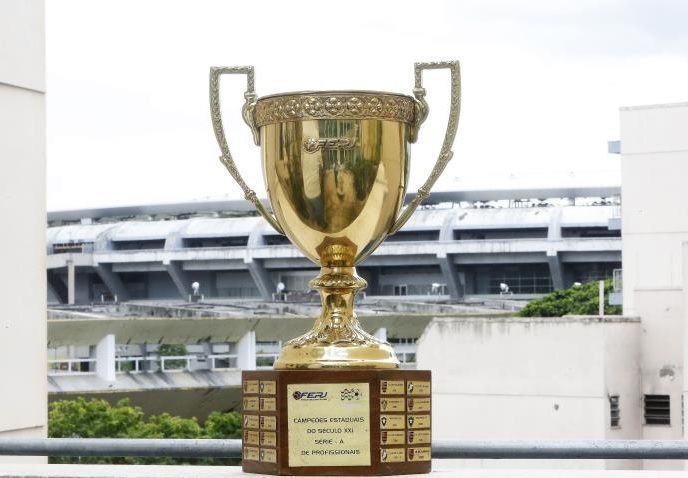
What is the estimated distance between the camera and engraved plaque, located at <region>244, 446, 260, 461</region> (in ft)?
9.46

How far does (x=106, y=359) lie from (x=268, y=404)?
22953 mm

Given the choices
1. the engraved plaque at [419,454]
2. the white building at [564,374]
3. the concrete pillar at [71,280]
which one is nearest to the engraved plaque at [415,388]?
the engraved plaque at [419,454]

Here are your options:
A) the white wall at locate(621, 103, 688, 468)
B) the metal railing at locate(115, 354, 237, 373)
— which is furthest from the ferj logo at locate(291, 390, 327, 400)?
the metal railing at locate(115, 354, 237, 373)

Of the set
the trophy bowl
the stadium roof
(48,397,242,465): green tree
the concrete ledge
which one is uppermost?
the stadium roof

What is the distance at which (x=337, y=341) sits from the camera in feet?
9.64

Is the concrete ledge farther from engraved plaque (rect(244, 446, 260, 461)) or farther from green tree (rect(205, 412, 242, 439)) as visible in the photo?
green tree (rect(205, 412, 242, 439))

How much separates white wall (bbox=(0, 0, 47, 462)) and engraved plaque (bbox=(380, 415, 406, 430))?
1.93m

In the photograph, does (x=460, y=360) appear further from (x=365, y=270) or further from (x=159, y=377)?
(x=365, y=270)

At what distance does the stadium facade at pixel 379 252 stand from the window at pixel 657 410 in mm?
34999

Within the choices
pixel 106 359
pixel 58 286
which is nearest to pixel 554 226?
pixel 58 286

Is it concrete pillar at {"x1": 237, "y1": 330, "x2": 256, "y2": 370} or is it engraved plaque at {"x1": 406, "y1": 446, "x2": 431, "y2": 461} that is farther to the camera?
concrete pillar at {"x1": 237, "y1": 330, "x2": 256, "y2": 370}

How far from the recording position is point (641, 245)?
24156 millimetres

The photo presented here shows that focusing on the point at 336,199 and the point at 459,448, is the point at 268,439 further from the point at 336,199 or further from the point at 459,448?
the point at 459,448

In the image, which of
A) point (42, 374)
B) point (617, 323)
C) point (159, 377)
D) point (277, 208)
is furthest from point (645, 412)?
point (277, 208)
